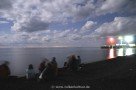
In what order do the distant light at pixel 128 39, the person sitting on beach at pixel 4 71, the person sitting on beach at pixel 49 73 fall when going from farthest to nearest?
1. the distant light at pixel 128 39
2. the person sitting on beach at pixel 4 71
3. the person sitting on beach at pixel 49 73

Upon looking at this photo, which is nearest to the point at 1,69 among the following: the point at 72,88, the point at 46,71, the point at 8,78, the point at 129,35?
the point at 8,78

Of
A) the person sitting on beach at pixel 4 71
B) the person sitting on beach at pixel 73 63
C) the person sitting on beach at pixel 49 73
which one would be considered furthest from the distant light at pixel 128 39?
the person sitting on beach at pixel 4 71

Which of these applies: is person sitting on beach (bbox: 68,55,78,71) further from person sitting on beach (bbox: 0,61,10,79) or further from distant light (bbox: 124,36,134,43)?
distant light (bbox: 124,36,134,43)

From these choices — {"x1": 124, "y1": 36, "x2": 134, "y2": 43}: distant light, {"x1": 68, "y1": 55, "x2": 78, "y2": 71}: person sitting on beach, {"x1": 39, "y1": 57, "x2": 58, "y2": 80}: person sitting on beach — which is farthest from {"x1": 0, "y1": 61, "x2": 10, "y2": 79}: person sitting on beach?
{"x1": 124, "y1": 36, "x2": 134, "y2": 43}: distant light

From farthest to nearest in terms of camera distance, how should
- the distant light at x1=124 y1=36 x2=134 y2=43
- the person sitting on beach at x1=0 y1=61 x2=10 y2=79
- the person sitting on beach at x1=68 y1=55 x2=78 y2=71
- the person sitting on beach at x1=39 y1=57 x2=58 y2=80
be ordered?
the distant light at x1=124 y1=36 x2=134 y2=43
the person sitting on beach at x1=68 y1=55 x2=78 y2=71
the person sitting on beach at x1=0 y1=61 x2=10 y2=79
the person sitting on beach at x1=39 y1=57 x2=58 y2=80

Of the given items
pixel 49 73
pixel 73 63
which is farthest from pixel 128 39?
pixel 49 73

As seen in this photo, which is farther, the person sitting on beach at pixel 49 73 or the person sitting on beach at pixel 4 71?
the person sitting on beach at pixel 4 71

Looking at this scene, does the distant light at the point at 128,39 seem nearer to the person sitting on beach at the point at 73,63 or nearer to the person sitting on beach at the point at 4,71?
the person sitting on beach at the point at 73,63

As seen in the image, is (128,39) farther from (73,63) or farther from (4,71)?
(4,71)

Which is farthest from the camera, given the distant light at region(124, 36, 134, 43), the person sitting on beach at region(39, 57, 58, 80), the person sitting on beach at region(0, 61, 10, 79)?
the distant light at region(124, 36, 134, 43)

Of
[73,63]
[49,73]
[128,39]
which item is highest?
[128,39]

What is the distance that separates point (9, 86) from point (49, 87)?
2.50 metres

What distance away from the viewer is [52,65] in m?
15.7

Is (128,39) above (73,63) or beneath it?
above
